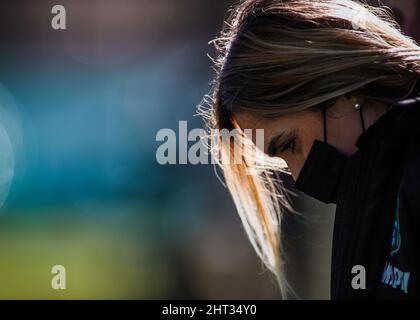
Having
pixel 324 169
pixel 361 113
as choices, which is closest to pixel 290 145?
pixel 324 169

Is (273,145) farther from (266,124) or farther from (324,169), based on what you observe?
(324,169)

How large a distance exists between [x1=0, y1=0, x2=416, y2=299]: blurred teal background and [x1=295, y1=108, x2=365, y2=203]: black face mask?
339cm

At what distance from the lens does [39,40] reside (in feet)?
19.3

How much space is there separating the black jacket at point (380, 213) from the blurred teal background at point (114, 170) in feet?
12.1

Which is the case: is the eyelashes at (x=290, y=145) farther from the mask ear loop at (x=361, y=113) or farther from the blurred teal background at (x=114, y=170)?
the blurred teal background at (x=114, y=170)

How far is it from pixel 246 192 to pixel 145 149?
9.77 feet

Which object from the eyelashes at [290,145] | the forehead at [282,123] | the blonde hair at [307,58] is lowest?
the eyelashes at [290,145]

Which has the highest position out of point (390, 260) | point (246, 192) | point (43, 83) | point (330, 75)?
point (43, 83)

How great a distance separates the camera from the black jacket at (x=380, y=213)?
5.53 feet

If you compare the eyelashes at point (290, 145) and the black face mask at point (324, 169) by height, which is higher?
the eyelashes at point (290, 145)

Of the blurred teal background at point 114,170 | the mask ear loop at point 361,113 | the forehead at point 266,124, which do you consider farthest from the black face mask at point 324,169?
the blurred teal background at point 114,170

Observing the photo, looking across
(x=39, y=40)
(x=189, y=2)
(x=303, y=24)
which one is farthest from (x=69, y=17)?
(x=303, y=24)
